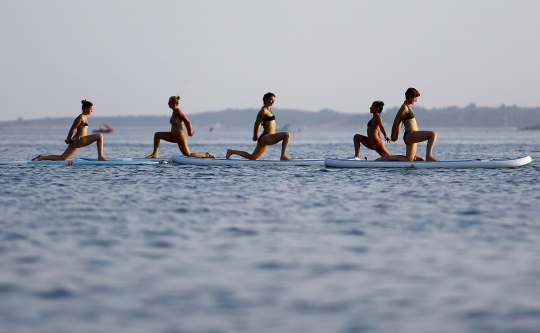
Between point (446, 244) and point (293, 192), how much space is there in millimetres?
6661

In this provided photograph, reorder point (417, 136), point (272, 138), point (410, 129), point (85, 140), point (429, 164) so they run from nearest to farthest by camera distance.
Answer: point (417, 136), point (410, 129), point (429, 164), point (272, 138), point (85, 140)

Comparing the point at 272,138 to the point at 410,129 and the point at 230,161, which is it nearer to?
the point at 230,161

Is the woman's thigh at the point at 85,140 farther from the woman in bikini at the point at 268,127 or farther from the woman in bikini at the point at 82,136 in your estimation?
the woman in bikini at the point at 268,127

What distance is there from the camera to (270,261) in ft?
28.2

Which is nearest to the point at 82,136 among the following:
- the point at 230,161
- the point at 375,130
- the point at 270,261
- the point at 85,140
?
the point at 85,140

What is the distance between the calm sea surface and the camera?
21.1ft

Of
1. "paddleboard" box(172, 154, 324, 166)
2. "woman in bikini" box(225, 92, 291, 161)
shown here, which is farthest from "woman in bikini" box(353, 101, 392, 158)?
"woman in bikini" box(225, 92, 291, 161)

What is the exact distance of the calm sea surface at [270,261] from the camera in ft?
21.1

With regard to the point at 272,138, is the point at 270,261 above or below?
below

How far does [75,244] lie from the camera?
9.72m

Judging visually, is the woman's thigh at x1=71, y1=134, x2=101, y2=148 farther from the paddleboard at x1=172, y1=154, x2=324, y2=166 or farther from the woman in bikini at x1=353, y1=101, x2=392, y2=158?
the woman in bikini at x1=353, y1=101, x2=392, y2=158

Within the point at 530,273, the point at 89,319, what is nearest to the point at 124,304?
the point at 89,319

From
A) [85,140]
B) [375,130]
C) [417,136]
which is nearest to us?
[417,136]

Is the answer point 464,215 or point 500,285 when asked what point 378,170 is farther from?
point 500,285
